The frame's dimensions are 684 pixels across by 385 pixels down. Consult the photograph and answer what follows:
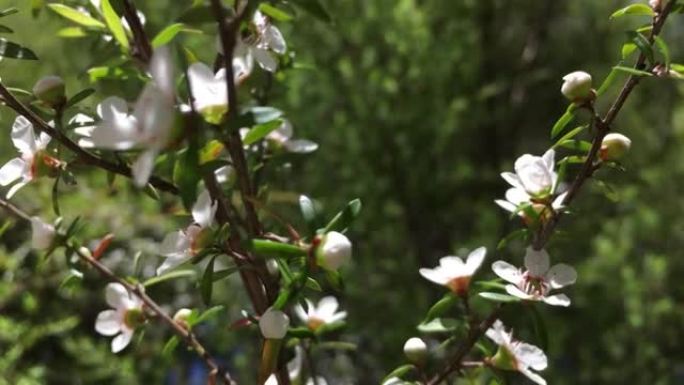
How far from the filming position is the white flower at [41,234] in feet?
1.90

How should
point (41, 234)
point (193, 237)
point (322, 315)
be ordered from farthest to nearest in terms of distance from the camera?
1. point (322, 315)
2. point (41, 234)
3. point (193, 237)

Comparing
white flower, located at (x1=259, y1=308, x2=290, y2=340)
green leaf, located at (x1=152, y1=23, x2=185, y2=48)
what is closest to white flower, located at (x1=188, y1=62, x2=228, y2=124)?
green leaf, located at (x1=152, y1=23, x2=185, y2=48)

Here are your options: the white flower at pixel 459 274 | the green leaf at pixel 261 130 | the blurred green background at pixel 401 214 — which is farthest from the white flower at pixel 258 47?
the blurred green background at pixel 401 214

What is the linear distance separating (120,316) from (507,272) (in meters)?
0.27

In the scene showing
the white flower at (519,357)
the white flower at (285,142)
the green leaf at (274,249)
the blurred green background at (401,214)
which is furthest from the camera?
the blurred green background at (401,214)

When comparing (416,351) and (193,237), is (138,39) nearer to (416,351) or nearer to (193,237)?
(193,237)

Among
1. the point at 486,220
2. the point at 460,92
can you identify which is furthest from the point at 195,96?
the point at 460,92

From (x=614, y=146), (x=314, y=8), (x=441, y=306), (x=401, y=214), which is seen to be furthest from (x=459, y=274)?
(x=401, y=214)

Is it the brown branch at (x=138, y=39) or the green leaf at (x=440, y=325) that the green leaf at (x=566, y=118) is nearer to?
the green leaf at (x=440, y=325)

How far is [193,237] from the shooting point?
0.48 m

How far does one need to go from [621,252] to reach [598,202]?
0.17 m

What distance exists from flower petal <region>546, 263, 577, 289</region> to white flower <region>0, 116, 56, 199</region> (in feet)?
1.05

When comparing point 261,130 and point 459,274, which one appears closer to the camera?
point 261,130

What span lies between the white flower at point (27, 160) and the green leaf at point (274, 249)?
6.3 inches
